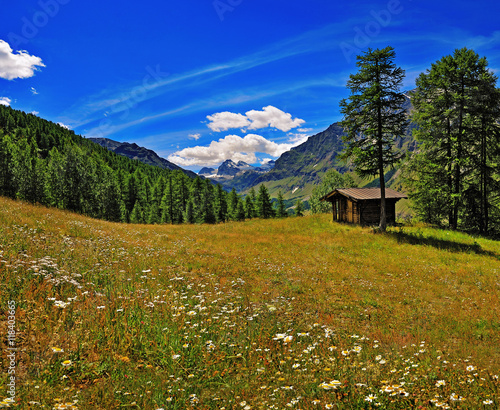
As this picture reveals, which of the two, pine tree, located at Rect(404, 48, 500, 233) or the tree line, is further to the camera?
the tree line

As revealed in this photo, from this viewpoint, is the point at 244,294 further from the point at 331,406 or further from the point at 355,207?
the point at 355,207

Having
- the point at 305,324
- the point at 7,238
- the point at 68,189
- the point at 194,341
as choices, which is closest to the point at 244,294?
the point at 305,324

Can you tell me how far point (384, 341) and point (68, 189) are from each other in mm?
66774

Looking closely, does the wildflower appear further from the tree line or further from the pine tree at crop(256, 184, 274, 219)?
the pine tree at crop(256, 184, 274, 219)

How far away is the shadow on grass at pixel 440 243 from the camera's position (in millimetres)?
17112

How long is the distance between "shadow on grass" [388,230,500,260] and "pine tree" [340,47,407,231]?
2.38 meters

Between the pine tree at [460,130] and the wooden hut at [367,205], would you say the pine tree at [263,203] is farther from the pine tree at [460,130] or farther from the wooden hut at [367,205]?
the pine tree at [460,130]

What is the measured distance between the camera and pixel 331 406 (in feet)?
10.7

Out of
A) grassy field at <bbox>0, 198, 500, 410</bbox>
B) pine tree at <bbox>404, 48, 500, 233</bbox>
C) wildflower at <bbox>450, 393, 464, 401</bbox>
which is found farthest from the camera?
pine tree at <bbox>404, 48, 500, 233</bbox>

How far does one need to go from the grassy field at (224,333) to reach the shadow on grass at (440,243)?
6666 millimetres

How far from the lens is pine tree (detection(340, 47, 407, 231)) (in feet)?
71.1

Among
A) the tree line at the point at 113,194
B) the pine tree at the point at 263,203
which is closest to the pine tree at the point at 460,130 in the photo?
the pine tree at the point at 263,203

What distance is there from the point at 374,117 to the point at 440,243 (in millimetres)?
12453

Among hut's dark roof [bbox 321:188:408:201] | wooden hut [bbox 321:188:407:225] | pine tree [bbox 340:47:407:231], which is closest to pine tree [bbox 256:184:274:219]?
hut's dark roof [bbox 321:188:408:201]
